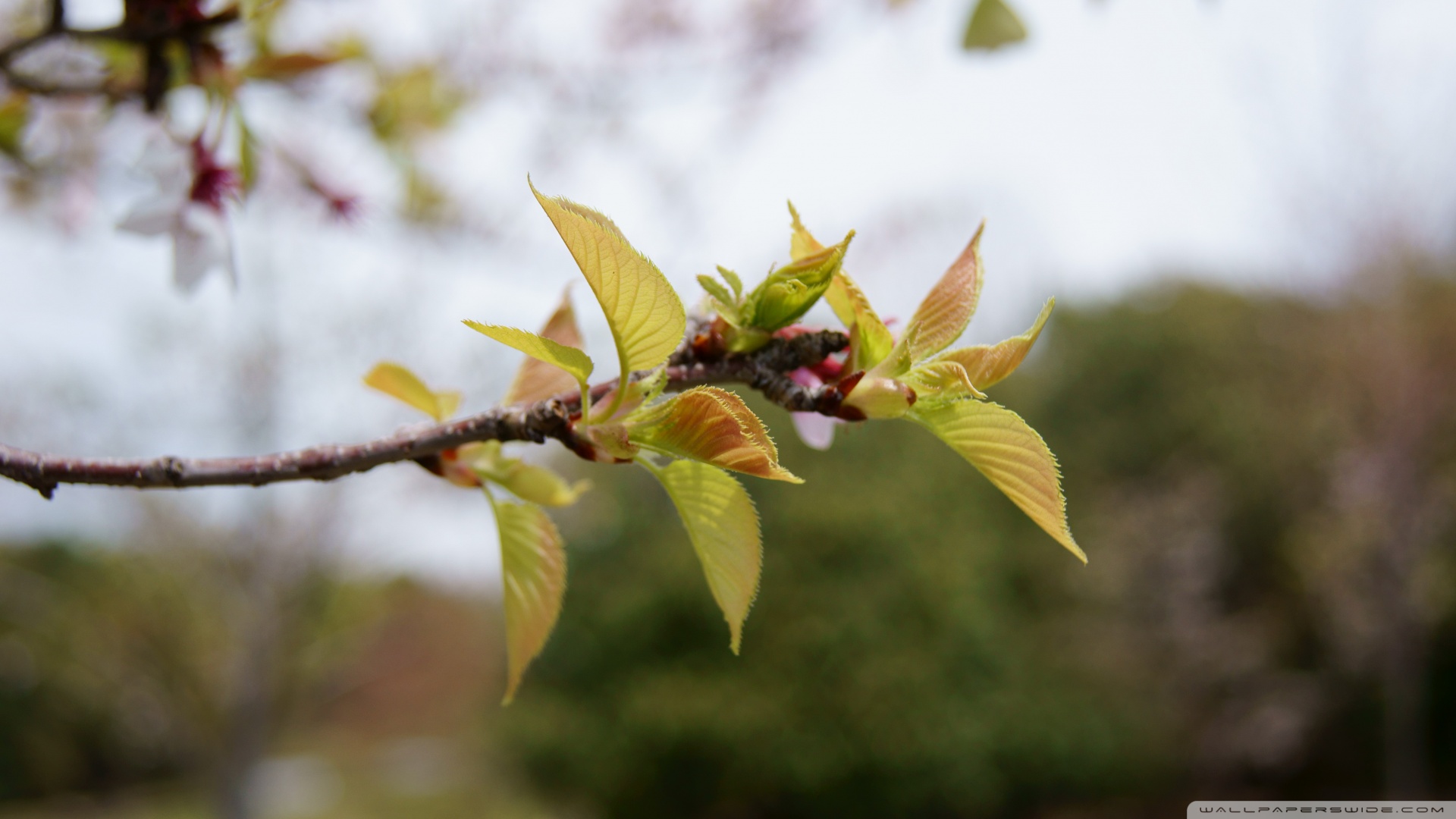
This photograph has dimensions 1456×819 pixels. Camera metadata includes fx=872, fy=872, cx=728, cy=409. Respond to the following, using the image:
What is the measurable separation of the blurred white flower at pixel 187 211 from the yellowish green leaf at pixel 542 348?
291 millimetres

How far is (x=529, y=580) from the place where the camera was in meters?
0.29

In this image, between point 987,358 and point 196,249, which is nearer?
point 987,358

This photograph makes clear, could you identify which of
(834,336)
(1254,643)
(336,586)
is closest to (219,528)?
(336,586)

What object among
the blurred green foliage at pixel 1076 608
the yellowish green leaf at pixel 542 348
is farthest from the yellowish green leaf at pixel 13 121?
the blurred green foliage at pixel 1076 608

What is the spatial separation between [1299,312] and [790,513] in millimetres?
3908

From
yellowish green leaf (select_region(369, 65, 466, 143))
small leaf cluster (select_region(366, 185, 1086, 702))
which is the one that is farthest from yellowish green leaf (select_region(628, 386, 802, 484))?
yellowish green leaf (select_region(369, 65, 466, 143))

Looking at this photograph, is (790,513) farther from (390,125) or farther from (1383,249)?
(1383,249)

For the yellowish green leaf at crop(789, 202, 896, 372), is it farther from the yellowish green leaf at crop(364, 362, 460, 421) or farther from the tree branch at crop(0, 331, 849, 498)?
the yellowish green leaf at crop(364, 362, 460, 421)

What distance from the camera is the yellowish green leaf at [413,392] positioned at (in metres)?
0.28

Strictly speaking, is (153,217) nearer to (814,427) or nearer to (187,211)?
(187,211)

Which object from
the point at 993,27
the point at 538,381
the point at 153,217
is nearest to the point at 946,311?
the point at 538,381

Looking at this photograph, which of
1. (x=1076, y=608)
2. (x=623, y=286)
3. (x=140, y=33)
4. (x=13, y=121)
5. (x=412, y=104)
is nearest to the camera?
(x=623, y=286)

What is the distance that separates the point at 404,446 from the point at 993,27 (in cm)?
38

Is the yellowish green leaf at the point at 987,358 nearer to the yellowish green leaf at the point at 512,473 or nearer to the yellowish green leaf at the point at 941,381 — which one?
the yellowish green leaf at the point at 941,381
